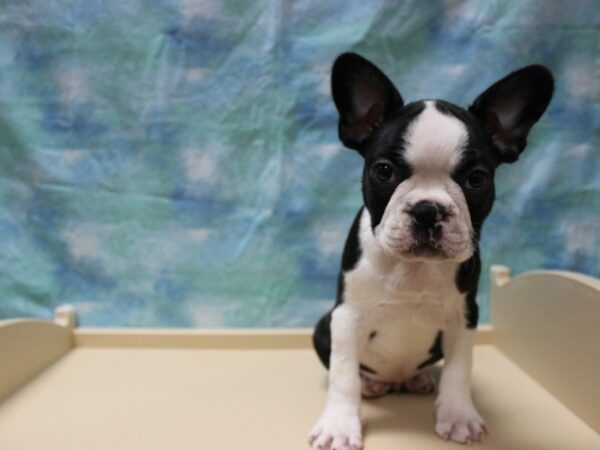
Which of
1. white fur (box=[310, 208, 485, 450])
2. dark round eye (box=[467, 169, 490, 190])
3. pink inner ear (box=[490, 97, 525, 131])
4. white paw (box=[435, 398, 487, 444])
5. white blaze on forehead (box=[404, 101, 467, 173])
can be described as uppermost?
pink inner ear (box=[490, 97, 525, 131])

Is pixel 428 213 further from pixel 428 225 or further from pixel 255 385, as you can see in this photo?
pixel 255 385

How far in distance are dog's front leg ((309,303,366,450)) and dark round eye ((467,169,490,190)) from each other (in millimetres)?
401

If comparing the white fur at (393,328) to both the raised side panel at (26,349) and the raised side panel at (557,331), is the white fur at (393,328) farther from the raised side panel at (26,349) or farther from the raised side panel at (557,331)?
the raised side panel at (26,349)

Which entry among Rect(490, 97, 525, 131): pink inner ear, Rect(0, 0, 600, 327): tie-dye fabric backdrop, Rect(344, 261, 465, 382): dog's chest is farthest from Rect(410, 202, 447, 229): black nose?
Rect(0, 0, 600, 327): tie-dye fabric backdrop

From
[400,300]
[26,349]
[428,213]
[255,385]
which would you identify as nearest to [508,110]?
[428,213]

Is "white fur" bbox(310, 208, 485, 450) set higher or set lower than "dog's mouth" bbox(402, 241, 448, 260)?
lower

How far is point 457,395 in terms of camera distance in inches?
58.1

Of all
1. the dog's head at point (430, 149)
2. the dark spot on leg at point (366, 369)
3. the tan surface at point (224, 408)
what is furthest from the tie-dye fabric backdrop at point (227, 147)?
the dog's head at point (430, 149)

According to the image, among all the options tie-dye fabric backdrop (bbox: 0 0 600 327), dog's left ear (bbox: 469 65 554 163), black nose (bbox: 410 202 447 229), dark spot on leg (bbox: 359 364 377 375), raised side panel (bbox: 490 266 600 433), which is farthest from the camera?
tie-dye fabric backdrop (bbox: 0 0 600 327)

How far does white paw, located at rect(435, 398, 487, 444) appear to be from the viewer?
1.43m

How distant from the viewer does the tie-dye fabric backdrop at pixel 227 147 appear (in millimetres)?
2033

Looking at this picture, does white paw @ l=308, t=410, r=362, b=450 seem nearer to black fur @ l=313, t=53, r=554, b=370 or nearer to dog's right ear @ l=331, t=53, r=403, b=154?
black fur @ l=313, t=53, r=554, b=370

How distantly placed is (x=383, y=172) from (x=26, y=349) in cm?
121

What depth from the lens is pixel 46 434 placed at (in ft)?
4.80
